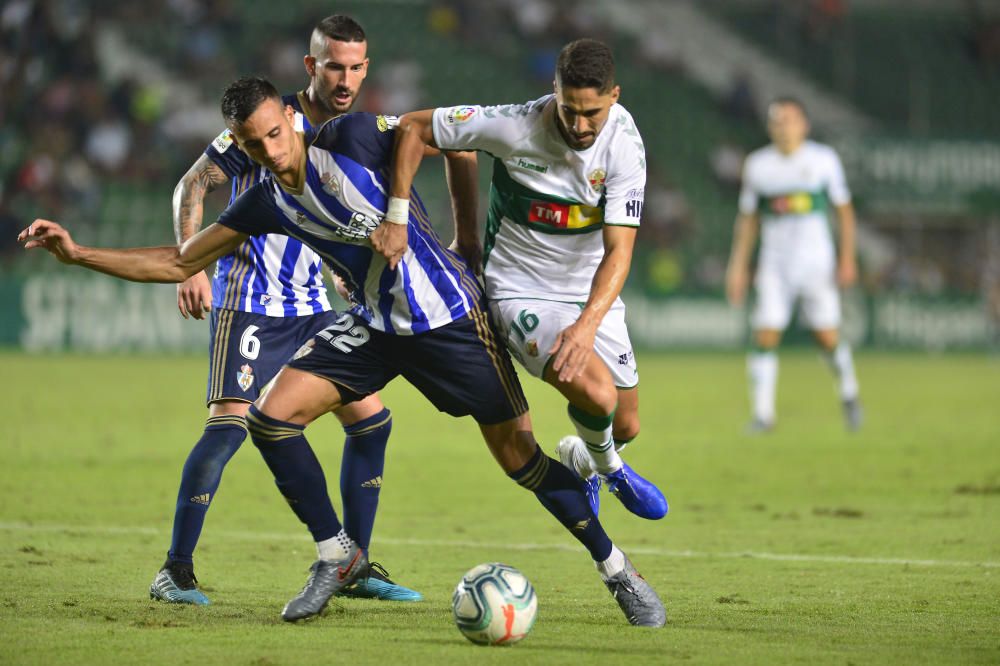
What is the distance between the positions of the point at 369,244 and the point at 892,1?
30207mm

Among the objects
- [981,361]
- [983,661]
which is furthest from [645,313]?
[983,661]

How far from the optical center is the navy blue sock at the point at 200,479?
5820 mm

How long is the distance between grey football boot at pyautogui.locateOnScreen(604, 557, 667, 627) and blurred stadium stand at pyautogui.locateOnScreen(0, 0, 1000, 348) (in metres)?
17.4

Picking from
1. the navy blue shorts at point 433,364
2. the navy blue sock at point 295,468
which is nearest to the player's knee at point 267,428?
the navy blue sock at point 295,468

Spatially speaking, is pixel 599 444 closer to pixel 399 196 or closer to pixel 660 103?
pixel 399 196

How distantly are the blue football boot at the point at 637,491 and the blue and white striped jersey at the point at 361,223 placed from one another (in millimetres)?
1250

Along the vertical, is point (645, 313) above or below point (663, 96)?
below

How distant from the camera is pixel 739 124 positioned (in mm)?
29703

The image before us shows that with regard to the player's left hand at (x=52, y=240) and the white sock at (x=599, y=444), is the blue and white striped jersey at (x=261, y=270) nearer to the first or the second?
the player's left hand at (x=52, y=240)

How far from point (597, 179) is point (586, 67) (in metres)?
0.54

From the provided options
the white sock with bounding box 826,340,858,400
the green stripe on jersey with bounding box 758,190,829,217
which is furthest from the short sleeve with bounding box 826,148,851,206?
the white sock with bounding box 826,340,858,400

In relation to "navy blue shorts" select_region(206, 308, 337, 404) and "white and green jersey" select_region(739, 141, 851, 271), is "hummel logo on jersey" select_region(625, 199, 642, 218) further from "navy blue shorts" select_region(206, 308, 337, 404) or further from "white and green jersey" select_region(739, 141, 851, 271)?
"white and green jersey" select_region(739, 141, 851, 271)

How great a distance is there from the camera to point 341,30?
636 centimetres

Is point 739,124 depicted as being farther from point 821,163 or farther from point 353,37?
point 353,37
